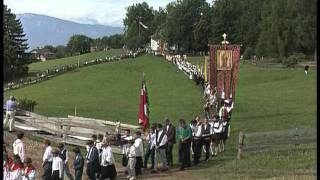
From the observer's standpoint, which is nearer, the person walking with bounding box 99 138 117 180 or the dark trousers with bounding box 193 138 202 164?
the person walking with bounding box 99 138 117 180

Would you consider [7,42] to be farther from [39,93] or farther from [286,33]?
[286,33]

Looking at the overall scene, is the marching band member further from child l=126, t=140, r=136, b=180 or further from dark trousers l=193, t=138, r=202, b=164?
child l=126, t=140, r=136, b=180

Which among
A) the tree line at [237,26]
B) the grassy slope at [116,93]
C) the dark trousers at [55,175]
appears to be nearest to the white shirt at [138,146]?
the dark trousers at [55,175]

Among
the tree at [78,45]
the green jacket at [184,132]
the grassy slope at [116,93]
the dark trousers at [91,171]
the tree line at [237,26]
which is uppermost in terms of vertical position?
the tree line at [237,26]

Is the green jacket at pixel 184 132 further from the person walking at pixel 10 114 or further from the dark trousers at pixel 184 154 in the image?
the person walking at pixel 10 114

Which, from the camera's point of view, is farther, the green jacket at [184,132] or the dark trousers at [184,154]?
the green jacket at [184,132]

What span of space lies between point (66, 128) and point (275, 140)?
9602 mm

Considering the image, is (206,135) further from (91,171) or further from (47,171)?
(47,171)

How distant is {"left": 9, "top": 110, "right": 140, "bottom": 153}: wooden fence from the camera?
24.8 metres

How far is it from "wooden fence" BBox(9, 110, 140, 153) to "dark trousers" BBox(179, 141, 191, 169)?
13.8ft

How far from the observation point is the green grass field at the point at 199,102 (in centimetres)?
1898

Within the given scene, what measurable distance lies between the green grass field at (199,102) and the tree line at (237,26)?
7.25 meters

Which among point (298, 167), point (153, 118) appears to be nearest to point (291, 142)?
point (298, 167)

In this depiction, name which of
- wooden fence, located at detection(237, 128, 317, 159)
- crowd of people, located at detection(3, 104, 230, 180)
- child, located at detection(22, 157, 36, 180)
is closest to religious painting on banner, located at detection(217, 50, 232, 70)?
crowd of people, located at detection(3, 104, 230, 180)
